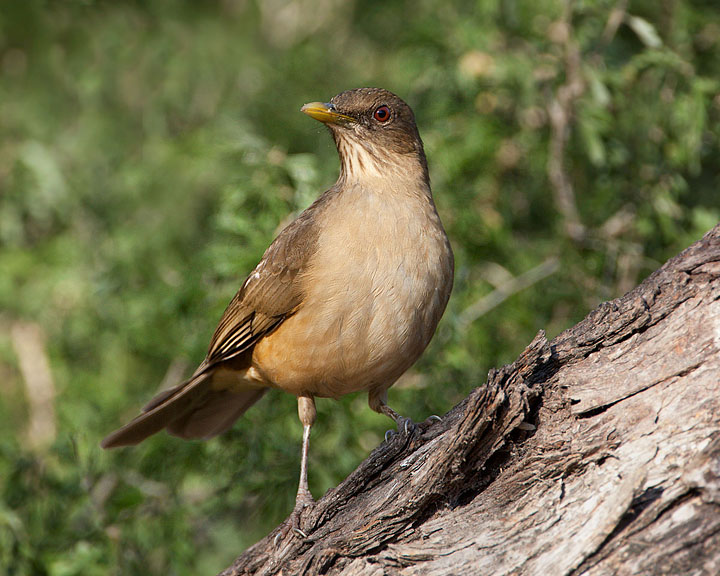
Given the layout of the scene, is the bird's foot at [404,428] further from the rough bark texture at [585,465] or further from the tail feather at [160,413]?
the tail feather at [160,413]

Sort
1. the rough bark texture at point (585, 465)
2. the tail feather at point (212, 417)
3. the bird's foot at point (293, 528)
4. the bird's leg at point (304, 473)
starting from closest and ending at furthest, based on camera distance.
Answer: the rough bark texture at point (585, 465) → the bird's foot at point (293, 528) → the bird's leg at point (304, 473) → the tail feather at point (212, 417)

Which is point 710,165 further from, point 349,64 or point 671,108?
point 349,64

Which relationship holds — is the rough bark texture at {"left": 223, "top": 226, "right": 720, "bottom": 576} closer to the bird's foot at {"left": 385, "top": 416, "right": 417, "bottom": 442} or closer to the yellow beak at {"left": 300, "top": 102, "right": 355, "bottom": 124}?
the bird's foot at {"left": 385, "top": 416, "right": 417, "bottom": 442}

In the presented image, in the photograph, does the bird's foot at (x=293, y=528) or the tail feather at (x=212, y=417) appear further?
the tail feather at (x=212, y=417)

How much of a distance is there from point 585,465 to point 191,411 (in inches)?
112

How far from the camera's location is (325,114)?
4.50 m

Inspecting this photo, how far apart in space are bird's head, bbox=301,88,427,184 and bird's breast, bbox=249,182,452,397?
285 mm

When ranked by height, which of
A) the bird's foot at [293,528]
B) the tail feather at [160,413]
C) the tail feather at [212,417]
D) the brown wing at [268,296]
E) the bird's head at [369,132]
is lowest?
the bird's foot at [293,528]

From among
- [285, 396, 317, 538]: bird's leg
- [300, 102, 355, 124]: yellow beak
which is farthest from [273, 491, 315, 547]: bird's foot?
[300, 102, 355, 124]: yellow beak

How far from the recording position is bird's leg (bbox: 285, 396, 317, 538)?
3.69m

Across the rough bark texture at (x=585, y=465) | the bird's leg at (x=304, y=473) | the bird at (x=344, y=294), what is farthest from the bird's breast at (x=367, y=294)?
the rough bark texture at (x=585, y=465)

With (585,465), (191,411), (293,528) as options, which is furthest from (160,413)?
(585,465)

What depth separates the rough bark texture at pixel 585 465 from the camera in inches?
101

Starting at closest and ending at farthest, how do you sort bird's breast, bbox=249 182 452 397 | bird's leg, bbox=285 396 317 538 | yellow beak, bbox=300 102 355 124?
bird's leg, bbox=285 396 317 538, bird's breast, bbox=249 182 452 397, yellow beak, bbox=300 102 355 124
